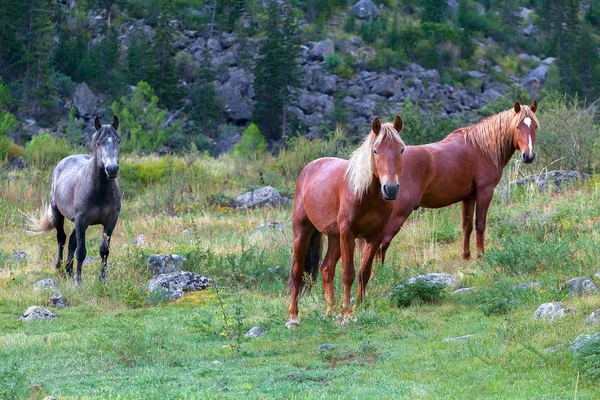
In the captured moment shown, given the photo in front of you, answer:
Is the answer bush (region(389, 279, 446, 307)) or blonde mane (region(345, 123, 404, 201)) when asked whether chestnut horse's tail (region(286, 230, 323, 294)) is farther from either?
blonde mane (region(345, 123, 404, 201))

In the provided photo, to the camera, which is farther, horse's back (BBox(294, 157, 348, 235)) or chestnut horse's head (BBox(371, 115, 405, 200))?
horse's back (BBox(294, 157, 348, 235))

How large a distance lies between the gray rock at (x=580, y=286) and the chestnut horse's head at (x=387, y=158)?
2097 mm

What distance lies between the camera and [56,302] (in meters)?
10.5

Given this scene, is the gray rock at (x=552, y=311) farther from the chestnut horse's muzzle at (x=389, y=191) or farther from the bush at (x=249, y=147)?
the bush at (x=249, y=147)

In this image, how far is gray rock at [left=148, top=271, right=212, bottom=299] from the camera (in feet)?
35.6

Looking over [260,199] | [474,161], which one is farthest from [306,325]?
[260,199]

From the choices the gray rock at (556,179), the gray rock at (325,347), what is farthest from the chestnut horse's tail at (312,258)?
the gray rock at (556,179)

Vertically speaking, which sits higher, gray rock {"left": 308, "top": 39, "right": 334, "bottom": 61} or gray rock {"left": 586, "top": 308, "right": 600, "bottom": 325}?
gray rock {"left": 308, "top": 39, "right": 334, "bottom": 61}

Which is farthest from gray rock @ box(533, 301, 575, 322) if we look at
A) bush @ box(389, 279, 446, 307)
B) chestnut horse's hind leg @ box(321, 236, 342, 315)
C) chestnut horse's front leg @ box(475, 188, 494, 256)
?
chestnut horse's front leg @ box(475, 188, 494, 256)

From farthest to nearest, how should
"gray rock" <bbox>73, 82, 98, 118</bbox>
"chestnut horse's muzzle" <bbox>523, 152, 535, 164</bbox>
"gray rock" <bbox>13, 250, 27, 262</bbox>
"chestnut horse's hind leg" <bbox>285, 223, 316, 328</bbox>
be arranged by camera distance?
"gray rock" <bbox>73, 82, 98, 118</bbox>, "gray rock" <bbox>13, 250, 27, 262</bbox>, "chestnut horse's muzzle" <bbox>523, 152, 535, 164</bbox>, "chestnut horse's hind leg" <bbox>285, 223, 316, 328</bbox>

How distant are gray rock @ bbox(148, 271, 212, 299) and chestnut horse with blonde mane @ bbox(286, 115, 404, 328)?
88.1 inches

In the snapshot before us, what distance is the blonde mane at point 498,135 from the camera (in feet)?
38.2

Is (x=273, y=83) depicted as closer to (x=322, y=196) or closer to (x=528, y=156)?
(x=528, y=156)

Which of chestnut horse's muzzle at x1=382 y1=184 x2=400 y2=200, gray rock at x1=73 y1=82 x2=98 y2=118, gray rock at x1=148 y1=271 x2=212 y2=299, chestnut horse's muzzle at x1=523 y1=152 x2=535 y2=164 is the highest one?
chestnut horse's muzzle at x1=382 y1=184 x2=400 y2=200
